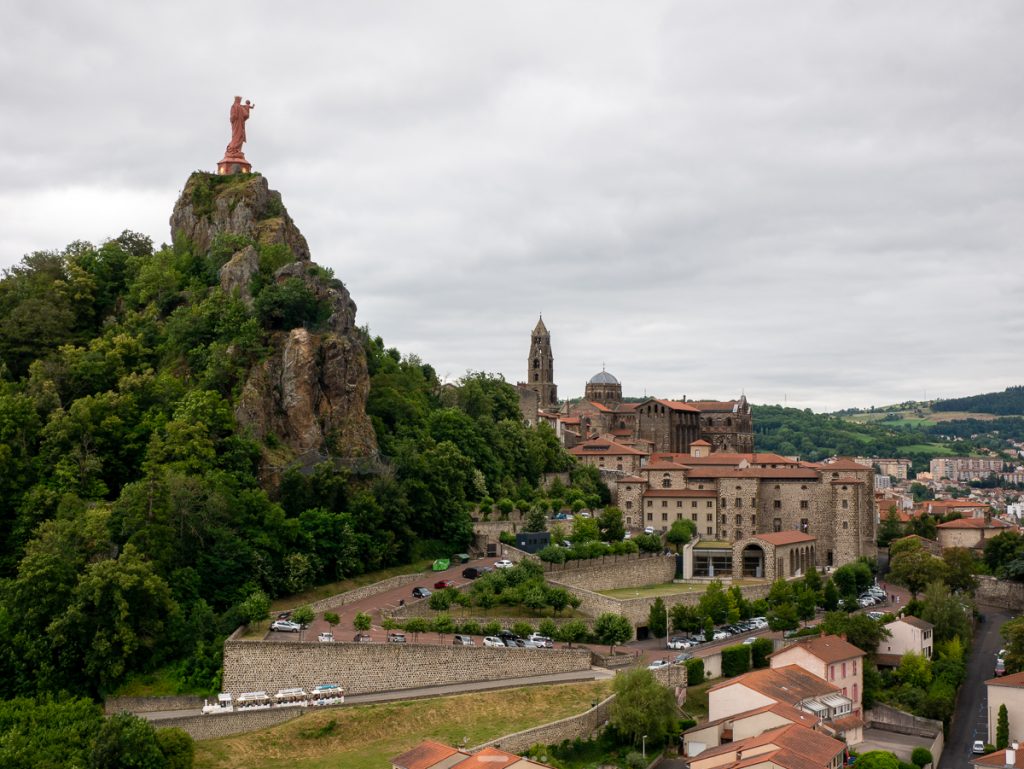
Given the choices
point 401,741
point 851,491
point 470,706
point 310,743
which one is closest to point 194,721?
point 310,743

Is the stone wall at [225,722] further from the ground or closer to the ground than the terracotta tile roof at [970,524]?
closer to the ground

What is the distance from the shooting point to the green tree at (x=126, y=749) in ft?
134

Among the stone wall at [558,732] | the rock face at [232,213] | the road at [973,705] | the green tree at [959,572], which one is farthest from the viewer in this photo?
the rock face at [232,213]

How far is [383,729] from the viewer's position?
46688mm

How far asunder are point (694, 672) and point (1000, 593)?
34392 millimetres

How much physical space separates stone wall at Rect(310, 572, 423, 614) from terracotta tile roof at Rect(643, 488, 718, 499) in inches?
952

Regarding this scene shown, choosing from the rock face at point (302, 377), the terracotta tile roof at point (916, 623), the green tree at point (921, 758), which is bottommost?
the green tree at point (921, 758)

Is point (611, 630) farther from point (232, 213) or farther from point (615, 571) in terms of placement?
point (232, 213)

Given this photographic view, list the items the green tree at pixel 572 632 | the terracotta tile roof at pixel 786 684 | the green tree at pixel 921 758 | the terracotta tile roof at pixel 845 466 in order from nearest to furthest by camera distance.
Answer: the green tree at pixel 921 758, the terracotta tile roof at pixel 786 684, the green tree at pixel 572 632, the terracotta tile roof at pixel 845 466

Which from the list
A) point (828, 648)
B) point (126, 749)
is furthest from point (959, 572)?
point (126, 749)

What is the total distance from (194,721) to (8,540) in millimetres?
17967

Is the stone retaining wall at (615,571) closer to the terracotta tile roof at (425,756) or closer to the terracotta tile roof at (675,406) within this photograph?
the terracotta tile roof at (425,756)

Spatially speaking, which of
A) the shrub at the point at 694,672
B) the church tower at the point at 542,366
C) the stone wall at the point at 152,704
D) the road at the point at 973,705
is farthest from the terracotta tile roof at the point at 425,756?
the church tower at the point at 542,366

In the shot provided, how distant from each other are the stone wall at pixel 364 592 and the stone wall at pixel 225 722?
9.10 metres
